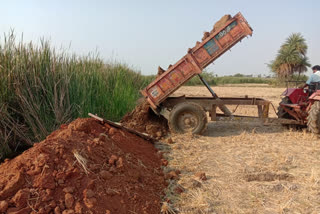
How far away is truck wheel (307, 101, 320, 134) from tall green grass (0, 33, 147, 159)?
5.53 m

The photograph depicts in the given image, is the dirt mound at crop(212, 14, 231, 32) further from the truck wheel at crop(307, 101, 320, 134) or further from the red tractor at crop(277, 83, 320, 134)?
the truck wheel at crop(307, 101, 320, 134)

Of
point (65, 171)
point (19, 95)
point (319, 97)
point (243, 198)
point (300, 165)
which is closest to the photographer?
point (65, 171)

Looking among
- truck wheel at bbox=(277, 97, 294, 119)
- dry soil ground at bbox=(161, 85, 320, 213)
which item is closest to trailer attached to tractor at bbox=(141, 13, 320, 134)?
truck wheel at bbox=(277, 97, 294, 119)

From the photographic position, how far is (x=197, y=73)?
689 cm

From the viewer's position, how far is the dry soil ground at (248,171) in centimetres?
346

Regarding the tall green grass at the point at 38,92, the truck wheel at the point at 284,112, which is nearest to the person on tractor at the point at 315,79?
the truck wheel at the point at 284,112

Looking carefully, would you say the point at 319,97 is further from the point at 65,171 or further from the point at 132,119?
the point at 65,171

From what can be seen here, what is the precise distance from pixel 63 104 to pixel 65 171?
12.2 feet

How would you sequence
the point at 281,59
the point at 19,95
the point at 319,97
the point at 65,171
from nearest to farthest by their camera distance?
1. the point at 65,171
2. the point at 19,95
3. the point at 319,97
4. the point at 281,59

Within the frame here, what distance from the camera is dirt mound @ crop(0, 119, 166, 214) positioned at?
2.90 meters

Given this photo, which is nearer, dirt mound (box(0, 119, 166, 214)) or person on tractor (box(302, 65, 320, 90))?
dirt mound (box(0, 119, 166, 214))

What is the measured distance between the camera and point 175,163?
501 centimetres

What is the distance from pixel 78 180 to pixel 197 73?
14.5 ft

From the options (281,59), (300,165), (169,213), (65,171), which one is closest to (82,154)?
(65,171)
